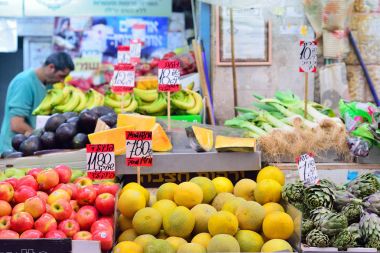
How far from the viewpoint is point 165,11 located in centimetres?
646

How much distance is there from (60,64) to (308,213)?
3.98 metres

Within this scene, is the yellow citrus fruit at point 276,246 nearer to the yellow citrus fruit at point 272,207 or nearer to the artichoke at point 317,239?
the artichoke at point 317,239

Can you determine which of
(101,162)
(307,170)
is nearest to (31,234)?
(101,162)

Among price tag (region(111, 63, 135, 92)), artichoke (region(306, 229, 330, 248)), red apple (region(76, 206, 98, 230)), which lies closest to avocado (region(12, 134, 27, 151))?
price tag (region(111, 63, 135, 92))

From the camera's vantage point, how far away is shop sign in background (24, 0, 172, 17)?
619 centimetres

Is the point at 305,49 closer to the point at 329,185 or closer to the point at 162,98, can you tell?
the point at 329,185

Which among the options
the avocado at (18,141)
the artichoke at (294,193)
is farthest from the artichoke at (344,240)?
the avocado at (18,141)

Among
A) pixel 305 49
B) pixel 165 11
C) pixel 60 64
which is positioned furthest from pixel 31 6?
pixel 305 49

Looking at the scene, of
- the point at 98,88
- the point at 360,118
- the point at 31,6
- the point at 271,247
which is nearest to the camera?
the point at 271,247

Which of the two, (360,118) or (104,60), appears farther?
(104,60)

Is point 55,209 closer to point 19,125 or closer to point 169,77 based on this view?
point 169,77

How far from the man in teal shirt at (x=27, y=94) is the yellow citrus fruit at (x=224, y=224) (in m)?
3.61

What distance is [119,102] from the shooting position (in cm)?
524

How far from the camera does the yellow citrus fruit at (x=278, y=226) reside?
2.31m
